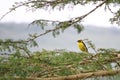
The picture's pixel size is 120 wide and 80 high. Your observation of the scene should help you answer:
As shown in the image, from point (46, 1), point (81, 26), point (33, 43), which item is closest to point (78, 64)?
point (33, 43)

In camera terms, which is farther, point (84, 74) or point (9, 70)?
point (84, 74)

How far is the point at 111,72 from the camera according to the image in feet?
20.1

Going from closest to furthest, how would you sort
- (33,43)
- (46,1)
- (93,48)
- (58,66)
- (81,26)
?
(93,48) < (58,66) < (33,43) < (81,26) < (46,1)

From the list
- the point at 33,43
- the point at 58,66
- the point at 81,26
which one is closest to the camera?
the point at 58,66

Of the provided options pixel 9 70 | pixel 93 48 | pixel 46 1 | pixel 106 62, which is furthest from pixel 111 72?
pixel 46 1

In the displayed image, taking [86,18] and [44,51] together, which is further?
[86,18]

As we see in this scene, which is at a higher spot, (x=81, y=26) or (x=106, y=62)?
(x=81, y=26)

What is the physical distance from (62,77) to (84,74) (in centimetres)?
42

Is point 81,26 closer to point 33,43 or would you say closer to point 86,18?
point 86,18

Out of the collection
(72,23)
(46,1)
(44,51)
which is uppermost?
(46,1)

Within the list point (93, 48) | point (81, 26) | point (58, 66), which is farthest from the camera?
point (81, 26)

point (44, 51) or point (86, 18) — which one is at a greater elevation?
point (86, 18)

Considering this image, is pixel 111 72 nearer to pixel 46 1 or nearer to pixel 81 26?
pixel 81 26

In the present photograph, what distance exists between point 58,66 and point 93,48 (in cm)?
63
